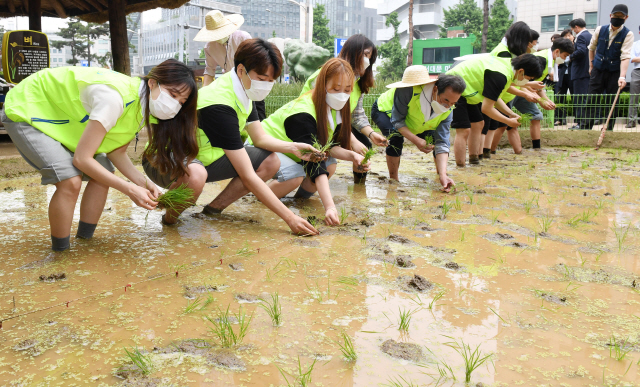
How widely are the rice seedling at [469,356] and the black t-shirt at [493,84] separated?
424 centimetres

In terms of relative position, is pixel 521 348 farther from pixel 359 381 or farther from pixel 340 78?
pixel 340 78

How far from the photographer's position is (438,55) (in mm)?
36469

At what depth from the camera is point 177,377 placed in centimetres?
160

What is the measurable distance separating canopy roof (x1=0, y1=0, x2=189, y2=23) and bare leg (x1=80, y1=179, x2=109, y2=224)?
6.17 m

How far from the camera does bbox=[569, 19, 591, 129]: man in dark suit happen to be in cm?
897

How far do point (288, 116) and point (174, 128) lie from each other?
1023 millimetres

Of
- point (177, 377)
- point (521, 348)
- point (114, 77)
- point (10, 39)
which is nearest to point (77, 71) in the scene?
point (114, 77)

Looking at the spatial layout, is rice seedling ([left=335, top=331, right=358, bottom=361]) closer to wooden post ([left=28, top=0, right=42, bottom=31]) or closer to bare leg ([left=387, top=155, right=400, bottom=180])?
bare leg ([left=387, top=155, right=400, bottom=180])

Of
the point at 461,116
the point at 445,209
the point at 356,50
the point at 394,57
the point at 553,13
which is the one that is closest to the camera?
the point at 445,209

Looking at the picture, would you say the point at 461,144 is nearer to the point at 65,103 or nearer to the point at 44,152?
the point at 65,103

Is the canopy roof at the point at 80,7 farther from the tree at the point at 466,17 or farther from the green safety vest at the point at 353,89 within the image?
the tree at the point at 466,17

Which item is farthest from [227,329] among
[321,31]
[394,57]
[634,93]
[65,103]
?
[321,31]

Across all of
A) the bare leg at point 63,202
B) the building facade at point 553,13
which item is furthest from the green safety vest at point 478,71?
the building facade at point 553,13

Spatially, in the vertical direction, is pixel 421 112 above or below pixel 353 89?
below
